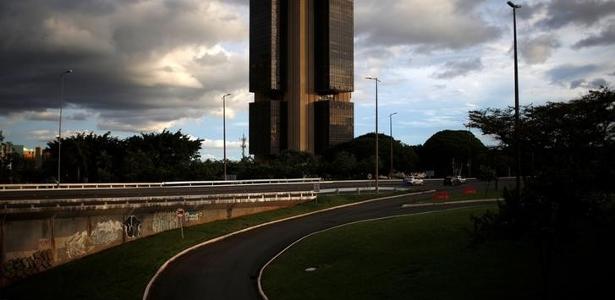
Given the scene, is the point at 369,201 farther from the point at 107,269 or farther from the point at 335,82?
the point at 335,82

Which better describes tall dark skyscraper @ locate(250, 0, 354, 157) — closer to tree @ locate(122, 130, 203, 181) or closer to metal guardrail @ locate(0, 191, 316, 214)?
tree @ locate(122, 130, 203, 181)

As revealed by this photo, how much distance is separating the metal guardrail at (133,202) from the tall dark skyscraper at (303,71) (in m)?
126

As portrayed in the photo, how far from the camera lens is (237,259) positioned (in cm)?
2923

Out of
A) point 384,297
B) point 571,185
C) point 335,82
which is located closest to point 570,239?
point 571,185

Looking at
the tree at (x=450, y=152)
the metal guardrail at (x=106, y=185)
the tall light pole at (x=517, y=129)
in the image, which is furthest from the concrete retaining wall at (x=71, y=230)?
the tree at (x=450, y=152)

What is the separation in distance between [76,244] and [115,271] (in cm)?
682

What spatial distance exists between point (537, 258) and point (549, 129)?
507 centimetres

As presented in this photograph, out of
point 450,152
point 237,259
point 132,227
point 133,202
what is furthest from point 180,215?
point 450,152

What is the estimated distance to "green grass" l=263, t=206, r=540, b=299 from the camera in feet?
58.3

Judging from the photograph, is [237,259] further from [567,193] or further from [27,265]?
[567,193]

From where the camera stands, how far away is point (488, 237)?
49.1ft

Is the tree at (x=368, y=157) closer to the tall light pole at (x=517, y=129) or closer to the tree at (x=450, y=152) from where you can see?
the tree at (x=450, y=152)

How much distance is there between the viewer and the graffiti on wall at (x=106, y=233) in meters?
35.6

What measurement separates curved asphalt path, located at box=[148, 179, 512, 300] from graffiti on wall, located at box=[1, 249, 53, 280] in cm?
874
